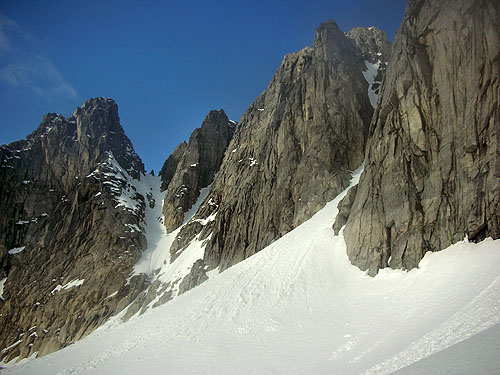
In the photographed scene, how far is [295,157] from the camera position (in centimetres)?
4303

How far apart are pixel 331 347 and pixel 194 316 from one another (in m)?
10.8

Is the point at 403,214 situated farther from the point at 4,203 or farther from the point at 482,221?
the point at 4,203

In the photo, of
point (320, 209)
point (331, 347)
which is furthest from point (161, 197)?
point (331, 347)

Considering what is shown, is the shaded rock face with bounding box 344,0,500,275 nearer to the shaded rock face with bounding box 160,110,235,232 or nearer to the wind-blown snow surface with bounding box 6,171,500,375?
the wind-blown snow surface with bounding box 6,171,500,375

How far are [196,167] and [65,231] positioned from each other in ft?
96.9

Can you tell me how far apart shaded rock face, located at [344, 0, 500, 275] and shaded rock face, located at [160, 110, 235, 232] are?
159 feet

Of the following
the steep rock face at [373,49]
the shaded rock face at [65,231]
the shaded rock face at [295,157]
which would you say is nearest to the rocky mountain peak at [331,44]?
the shaded rock face at [295,157]

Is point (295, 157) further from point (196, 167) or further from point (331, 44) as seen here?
point (196, 167)

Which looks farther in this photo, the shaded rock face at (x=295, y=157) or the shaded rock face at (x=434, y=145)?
the shaded rock face at (x=295, y=157)

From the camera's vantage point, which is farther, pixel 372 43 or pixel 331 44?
pixel 372 43

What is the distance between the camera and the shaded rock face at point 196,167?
66.4 meters

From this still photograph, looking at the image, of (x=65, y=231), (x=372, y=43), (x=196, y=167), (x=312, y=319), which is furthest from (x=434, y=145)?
(x=65, y=231)

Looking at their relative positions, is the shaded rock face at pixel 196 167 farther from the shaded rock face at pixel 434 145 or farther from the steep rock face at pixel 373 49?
the shaded rock face at pixel 434 145

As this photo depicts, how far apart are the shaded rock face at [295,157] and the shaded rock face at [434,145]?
14767 mm
